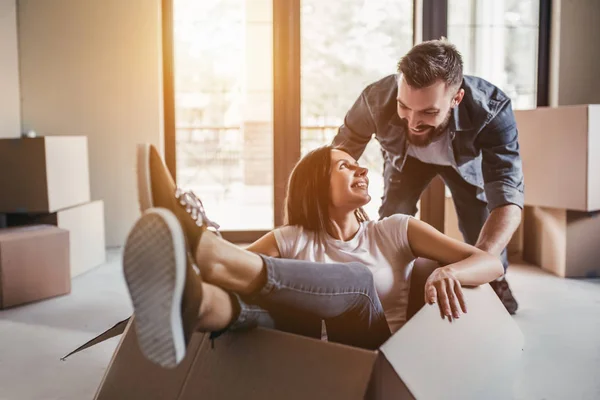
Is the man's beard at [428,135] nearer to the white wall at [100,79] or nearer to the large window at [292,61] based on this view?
the large window at [292,61]

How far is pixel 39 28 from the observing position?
3.73 meters

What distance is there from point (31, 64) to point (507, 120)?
275 cm

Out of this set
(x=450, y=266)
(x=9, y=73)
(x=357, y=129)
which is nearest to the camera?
(x=450, y=266)

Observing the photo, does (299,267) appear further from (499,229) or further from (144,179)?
(499,229)

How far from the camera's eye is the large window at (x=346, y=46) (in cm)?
400

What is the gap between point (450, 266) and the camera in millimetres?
1477

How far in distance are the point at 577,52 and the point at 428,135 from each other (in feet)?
6.97

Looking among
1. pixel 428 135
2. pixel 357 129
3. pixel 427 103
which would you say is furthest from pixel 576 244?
pixel 427 103

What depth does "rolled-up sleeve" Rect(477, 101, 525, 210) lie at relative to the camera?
2.08 meters

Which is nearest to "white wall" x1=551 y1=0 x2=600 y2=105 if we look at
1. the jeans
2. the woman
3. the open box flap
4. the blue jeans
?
the blue jeans

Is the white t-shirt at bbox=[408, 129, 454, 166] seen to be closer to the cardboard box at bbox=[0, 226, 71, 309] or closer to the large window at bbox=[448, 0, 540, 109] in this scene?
the cardboard box at bbox=[0, 226, 71, 309]

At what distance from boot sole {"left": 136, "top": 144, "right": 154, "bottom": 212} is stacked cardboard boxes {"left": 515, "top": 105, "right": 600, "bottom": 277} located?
8.14 ft

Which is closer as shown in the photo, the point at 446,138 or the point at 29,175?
the point at 446,138

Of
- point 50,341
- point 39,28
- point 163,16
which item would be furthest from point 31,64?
point 50,341
